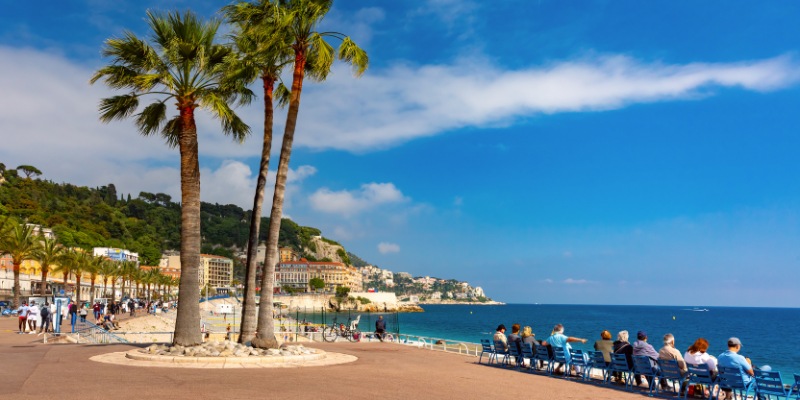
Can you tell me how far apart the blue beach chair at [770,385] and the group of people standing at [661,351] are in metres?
0.16

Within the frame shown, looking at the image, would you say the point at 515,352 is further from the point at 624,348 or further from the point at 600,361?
the point at 624,348

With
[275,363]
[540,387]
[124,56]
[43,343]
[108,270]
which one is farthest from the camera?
[108,270]

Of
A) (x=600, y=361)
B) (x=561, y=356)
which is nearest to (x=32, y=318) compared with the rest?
(x=561, y=356)

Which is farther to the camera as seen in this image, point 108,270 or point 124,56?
point 108,270

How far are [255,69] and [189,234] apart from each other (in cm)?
501

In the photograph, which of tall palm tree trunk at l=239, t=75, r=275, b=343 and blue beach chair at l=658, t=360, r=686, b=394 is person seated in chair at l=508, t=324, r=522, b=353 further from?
tall palm tree trunk at l=239, t=75, r=275, b=343

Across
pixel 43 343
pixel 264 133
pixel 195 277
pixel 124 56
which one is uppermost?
pixel 124 56

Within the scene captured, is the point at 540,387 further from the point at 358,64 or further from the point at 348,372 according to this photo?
the point at 358,64

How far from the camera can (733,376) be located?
1135cm

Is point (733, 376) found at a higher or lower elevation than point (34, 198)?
lower

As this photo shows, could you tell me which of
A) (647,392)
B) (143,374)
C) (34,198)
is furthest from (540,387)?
(34,198)

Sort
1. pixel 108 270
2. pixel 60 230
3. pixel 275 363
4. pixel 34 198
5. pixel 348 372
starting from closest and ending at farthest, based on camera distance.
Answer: pixel 348 372
pixel 275 363
pixel 108 270
pixel 60 230
pixel 34 198

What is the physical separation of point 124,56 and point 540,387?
44.1 ft

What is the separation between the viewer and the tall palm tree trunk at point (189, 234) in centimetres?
Result: 1722
